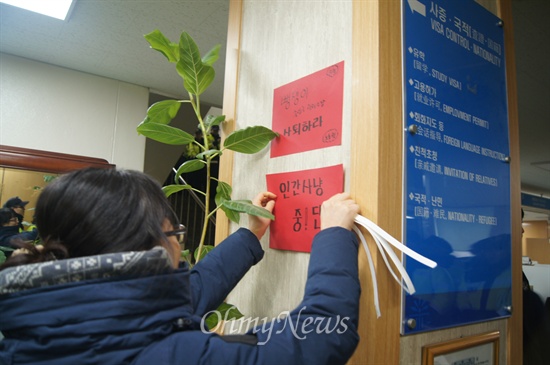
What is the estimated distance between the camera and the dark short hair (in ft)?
1.75

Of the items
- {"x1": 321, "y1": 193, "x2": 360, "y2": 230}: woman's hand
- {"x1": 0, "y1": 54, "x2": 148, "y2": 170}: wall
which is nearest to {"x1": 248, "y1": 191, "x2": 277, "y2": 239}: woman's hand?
{"x1": 321, "y1": 193, "x2": 360, "y2": 230}: woman's hand

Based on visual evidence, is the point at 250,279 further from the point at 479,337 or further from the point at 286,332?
the point at 479,337

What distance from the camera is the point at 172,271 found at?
54cm

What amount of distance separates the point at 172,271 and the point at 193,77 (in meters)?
0.65

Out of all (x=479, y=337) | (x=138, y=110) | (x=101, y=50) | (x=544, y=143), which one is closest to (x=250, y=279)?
(x=479, y=337)

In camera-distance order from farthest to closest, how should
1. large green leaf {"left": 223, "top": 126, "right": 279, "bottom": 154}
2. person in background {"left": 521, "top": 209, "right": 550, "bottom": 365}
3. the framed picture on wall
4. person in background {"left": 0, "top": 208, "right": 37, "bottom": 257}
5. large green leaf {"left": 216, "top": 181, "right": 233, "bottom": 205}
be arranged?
person in background {"left": 521, "top": 209, "right": 550, "bottom": 365} → person in background {"left": 0, "top": 208, "right": 37, "bottom": 257} → large green leaf {"left": 216, "top": 181, "right": 233, "bottom": 205} → large green leaf {"left": 223, "top": 126, "right": 279, "bottom": 154} → the framed picture on wall

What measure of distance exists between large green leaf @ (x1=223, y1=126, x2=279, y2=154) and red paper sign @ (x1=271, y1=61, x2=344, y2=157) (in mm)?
39

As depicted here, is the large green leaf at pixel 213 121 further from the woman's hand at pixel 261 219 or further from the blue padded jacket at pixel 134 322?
the blue padded jacket at pixel 134 322

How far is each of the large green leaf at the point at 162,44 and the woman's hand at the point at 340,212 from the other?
63 cm

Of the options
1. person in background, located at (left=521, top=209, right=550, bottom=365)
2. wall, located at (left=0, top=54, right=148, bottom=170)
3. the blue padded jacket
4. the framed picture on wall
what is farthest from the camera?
wall, located at (left=0, top=54, right=148, bottom=170)

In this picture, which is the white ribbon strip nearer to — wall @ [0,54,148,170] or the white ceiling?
the white ceiling

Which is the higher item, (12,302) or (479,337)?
(12,302)

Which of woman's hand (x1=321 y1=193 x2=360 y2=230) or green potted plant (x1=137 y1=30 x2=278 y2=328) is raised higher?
green potted plant (x1=137 y1=30 x2=278 y2=328)

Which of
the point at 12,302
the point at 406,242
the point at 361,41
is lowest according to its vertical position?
the point at 12,302
